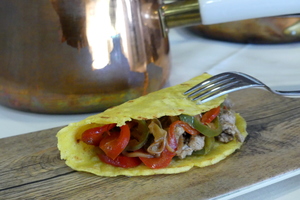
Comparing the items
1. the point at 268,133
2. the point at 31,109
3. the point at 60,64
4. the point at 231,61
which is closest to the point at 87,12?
the point at 60,64

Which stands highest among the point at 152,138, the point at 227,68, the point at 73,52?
the point at 73,52

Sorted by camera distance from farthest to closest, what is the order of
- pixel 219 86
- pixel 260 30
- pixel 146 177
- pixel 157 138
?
1. pixel 260 30
2. pixel 219 86
3. pixel 157 138
4. pixel 146 177

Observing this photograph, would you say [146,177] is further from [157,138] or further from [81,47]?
[81,47]

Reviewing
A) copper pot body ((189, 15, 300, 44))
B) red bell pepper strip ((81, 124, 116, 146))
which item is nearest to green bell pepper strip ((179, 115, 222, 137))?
→ red bell pepper strip ((81, 124, 116, 146))

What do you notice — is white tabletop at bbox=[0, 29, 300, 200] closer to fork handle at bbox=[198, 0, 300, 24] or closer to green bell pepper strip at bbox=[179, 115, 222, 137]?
green bell pepper strip at bbox=[179, 115, 222, 137]

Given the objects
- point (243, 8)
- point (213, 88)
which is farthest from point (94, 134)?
point (243, 8)

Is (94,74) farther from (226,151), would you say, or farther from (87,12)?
(226,151)

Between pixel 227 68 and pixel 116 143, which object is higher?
pixel 116 143

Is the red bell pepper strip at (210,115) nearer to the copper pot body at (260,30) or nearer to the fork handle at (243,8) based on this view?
the fork handle at (243,8)
